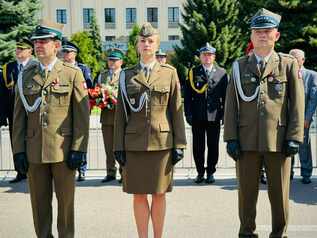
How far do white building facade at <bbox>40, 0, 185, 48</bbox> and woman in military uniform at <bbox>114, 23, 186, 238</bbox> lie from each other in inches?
2405

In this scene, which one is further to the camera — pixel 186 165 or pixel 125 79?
pixel 186 165

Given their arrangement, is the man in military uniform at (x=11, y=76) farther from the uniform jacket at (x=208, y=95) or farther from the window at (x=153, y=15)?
the window at (x=153, y=15)

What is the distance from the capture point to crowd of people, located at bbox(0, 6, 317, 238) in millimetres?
4379

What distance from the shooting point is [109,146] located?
25.3 ft

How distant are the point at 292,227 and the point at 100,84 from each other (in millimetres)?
3577

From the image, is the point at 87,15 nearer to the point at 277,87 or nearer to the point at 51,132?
the point at 51,132

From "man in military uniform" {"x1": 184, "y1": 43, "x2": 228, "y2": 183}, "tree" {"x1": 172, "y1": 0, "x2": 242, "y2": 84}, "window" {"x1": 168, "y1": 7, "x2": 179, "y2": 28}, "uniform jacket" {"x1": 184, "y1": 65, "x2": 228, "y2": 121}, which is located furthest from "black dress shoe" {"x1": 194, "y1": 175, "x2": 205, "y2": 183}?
"window" {"x1": 168, "y1": 7, "x2": 179, "y2": 28}

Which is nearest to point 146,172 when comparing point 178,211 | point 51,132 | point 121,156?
point 121,156

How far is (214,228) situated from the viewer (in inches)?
211

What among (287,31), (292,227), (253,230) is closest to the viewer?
(253,230)

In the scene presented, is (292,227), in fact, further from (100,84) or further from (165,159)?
(100,84)

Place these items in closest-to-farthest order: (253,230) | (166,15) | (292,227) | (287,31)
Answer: (253,230), (292,227), (287,31), (166,15)

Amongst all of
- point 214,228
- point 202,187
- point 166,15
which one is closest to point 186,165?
point 202,187

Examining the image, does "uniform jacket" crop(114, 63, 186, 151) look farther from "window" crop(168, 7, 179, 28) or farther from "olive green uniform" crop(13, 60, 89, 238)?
"window" crop(168, 7, 179, 28)
